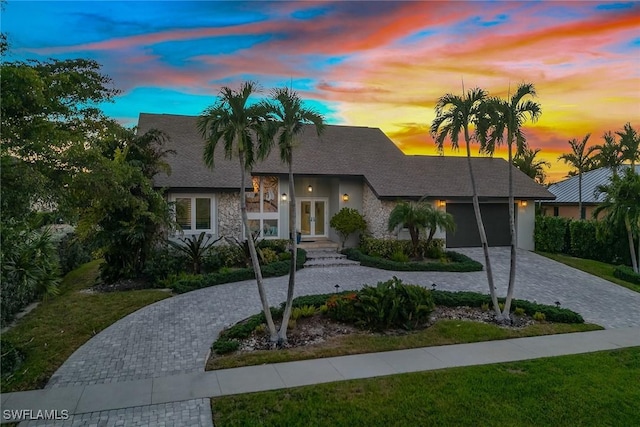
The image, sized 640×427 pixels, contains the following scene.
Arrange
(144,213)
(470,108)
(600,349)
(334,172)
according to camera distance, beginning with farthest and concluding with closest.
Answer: (334,172)
(144,213)
(470,108)
(600,349)

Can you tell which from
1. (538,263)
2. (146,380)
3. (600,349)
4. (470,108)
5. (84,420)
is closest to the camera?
(84,420)

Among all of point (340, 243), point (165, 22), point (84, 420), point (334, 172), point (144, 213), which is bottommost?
point (84, 420)

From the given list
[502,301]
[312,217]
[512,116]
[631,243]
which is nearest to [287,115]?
[512,116]

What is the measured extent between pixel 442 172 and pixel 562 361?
15.3 metres

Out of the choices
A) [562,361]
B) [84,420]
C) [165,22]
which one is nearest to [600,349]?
[562,361]

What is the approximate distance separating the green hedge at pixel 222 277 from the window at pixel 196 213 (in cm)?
349

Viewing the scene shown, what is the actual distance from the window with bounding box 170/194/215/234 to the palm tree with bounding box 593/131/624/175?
25604 millimetres

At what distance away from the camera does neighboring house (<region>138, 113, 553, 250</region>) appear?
52.6 ft

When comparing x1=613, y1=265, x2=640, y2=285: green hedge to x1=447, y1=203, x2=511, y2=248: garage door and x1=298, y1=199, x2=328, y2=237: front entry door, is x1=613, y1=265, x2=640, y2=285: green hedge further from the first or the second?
x1=298, y1=199, x2=328, y2=237: front entry door

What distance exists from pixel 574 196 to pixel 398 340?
26.0 metres

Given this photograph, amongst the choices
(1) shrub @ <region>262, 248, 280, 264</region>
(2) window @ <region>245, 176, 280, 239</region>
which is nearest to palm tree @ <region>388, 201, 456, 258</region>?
(1) shrub @ <region>262, 248, 280, 264</region>

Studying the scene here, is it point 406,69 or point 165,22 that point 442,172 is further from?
point 165,22

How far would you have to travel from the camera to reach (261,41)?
491 inches

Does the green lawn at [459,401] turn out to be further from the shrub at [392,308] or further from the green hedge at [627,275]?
the green hedge at [627,275]
